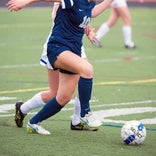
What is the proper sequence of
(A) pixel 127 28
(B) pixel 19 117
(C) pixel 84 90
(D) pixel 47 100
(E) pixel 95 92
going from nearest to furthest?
(C) pixel 84 90 < (D) pixel 47 100 < (B) pixel 19 117 < (E) pixel 95 92 < (A) pixel 127 28

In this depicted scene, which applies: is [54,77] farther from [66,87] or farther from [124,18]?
[124,18]

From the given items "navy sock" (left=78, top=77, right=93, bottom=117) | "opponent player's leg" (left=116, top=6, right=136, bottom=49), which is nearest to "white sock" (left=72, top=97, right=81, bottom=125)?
"navy sock" (left=78, top=77, right=93, bottom=117)

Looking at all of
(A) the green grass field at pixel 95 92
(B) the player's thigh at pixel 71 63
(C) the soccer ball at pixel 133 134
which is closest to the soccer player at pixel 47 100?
(A) the green grass field at pixel 95 92

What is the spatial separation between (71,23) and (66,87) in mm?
780

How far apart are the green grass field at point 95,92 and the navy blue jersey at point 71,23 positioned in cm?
118

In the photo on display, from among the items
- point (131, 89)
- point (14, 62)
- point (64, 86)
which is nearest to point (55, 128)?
point (64, 86)

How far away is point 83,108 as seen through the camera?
9.73m

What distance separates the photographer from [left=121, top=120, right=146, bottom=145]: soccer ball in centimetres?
891

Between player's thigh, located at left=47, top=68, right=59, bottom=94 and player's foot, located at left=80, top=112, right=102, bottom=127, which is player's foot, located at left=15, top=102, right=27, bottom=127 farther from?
player's foot, located at left=80, top=112, right=102, bottom=127

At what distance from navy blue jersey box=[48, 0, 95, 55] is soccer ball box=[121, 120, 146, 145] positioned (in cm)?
117

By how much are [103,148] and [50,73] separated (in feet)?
4.94

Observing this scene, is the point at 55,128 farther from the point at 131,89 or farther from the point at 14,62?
the point at 14,62

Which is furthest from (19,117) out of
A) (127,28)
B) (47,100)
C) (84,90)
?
(127,28)

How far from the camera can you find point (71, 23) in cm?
921
